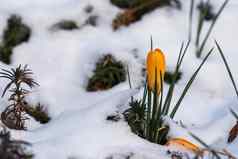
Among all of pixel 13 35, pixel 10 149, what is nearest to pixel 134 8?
pixel 13 35

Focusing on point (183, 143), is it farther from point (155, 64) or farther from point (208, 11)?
point (208, 11)

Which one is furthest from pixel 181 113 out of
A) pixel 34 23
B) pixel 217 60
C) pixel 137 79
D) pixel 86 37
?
pixel 34 23

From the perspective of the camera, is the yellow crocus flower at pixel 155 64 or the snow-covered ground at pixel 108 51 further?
the snow-covered ground at pixel 108 51

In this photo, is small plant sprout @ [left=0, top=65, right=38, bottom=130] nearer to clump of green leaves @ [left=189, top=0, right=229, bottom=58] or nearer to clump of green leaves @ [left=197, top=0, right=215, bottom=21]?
clump of green leaves @ [left=189, top=0, right=229, bottom=58]

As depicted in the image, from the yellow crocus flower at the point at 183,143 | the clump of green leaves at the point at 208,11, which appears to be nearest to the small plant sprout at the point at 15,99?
the yellow crocus flower at the point at 183,143

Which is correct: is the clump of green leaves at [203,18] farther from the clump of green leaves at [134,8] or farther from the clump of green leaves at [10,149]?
the clump of green leaves at [10,149]

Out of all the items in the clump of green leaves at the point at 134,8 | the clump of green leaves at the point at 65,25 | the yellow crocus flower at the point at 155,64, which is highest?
the clump of green leaves at the point at 134,8

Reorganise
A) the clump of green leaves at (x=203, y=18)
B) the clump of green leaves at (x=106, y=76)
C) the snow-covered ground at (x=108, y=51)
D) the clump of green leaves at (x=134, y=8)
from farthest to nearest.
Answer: the clump of green leaves at (x=134, y=8), the clump of green leaves at (x=203, y=18), the clump of green leaves at (x=106, y=76), the snow-covered ground at (x=108, y=51)

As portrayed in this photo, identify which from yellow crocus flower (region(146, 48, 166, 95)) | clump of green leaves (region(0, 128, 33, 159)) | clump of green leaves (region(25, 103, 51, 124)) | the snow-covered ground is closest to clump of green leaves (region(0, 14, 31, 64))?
the snow-covered ground
